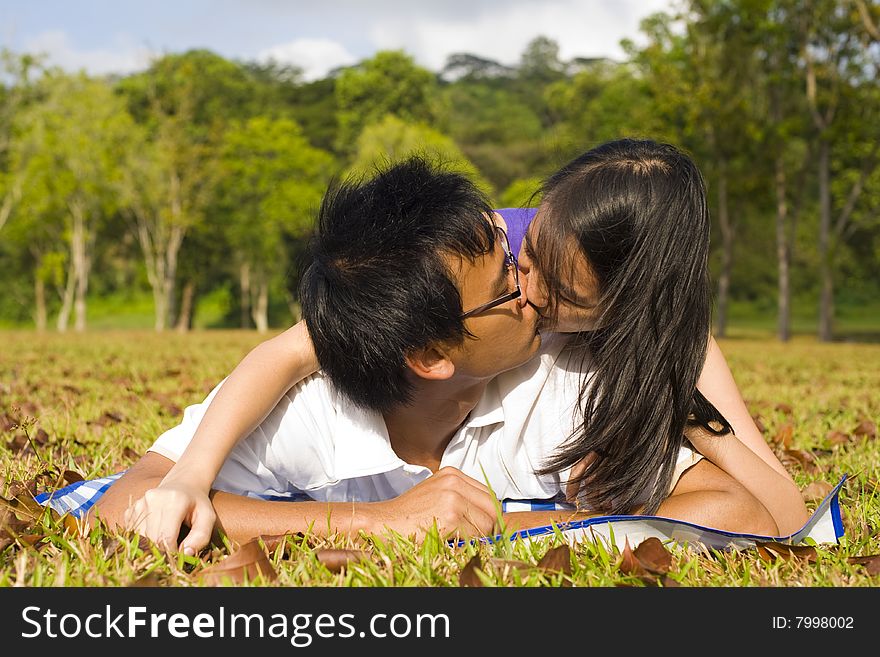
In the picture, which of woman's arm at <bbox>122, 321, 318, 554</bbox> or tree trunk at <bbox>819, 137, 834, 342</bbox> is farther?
tree trunk at <bbox>819, 137, 834, 342</bbox>

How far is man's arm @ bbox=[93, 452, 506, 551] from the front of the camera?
2084 millimetres

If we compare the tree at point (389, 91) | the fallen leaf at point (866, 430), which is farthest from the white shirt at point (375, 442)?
the tree at point (389, 91)

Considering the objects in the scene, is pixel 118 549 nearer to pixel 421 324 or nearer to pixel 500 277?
pixel 421 324

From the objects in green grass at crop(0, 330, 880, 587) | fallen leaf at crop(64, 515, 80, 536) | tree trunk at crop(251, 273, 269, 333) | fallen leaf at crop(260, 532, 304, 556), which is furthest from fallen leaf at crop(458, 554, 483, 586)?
tree trunk at crop(251, 273, 269, 333)

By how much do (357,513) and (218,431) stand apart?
0.41m

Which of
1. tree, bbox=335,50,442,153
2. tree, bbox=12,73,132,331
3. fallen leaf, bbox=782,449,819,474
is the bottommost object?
fallen leaf, bbox=782,449,819,474

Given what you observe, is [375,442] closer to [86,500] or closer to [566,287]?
[566,287]

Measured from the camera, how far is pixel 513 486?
102 inches

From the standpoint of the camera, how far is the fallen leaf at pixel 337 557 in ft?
6.05

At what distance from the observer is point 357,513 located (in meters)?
2.14

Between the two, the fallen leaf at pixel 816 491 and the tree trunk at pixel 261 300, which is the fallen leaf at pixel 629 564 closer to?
the fallen leaf at pixel 816 491

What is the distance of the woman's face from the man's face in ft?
0.10

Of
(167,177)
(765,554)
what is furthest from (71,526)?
(167,177)

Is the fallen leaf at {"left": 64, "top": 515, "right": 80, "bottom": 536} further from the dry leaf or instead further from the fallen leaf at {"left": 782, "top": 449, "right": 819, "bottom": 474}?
the fallen leaf at {"left": 782, "top": 449, "right": 819, "bottom": 474}
